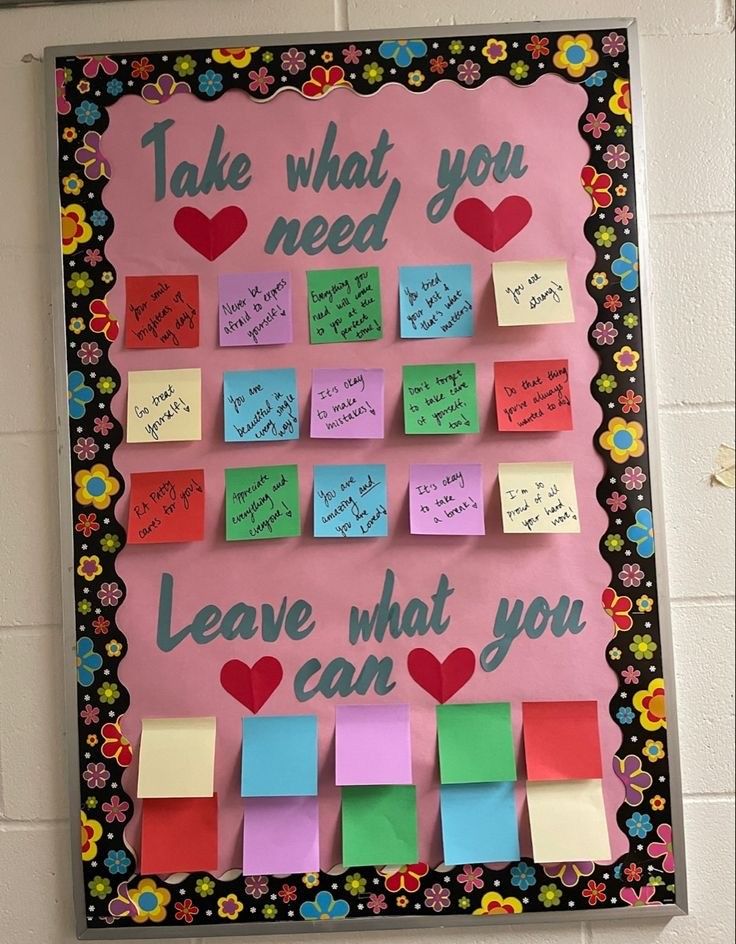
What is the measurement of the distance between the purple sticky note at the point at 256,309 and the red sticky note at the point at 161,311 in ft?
0.14

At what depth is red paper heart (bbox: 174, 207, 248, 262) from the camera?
3.62ft

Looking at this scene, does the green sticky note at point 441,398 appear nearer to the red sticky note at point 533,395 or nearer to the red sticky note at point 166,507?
the red sticky note at point 533,395

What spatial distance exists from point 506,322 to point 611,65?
0.38 metres

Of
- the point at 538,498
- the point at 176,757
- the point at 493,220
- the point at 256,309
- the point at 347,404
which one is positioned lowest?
the point at 176,757

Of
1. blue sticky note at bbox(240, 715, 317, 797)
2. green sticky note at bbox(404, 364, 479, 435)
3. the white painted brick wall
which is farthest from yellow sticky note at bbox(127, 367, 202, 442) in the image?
blue sticky note at bbox(240, 715, 317, 797)

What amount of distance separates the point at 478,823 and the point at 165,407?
0.68m

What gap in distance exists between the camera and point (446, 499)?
107 cm

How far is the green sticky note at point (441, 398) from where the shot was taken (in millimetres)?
1074

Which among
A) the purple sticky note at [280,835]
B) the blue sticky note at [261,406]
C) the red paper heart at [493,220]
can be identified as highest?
the red paper heart at [493,220]

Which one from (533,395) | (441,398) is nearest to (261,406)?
(441,398)

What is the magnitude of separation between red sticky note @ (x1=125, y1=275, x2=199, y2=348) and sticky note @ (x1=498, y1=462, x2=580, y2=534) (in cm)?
46

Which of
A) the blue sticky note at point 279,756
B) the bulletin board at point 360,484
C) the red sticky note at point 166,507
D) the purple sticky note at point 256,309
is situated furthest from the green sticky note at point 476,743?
the purple sticky note at point 256,309

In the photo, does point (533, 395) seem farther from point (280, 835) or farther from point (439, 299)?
point (280, 835)

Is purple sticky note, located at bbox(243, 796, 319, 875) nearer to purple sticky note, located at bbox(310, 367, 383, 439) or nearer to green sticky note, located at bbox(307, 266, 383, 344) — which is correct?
purple sticky note, located at bbox(310, 367, 383, 439)
